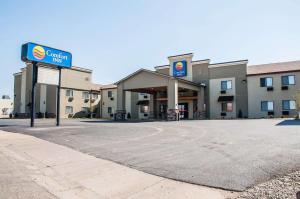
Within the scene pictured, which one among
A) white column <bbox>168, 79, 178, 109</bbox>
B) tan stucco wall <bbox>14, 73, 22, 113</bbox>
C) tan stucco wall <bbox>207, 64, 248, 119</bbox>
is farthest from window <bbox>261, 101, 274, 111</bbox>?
tan stucco wall <bbox>14, 73, 22, 113</bbox>

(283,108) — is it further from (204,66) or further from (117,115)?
(117,115)

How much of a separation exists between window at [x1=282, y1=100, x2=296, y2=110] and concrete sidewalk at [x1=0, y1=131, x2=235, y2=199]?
29022 millimetres

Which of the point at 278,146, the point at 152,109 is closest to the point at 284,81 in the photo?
the point at 152,109

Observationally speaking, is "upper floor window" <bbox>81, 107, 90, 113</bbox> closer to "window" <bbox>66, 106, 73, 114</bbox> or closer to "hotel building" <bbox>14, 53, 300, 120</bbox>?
"hotel building" <bbox>14, 53, 300, 120</bbox>

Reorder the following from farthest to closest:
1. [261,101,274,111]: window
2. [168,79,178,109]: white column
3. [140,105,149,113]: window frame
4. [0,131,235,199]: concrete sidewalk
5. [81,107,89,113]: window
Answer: [81,107,89,113]: window < [140,105,149,113]: window frame < [261,101,274,111]: window < [168,79,178,109]: white column < [0,131,235,199]: concrete sidewalk

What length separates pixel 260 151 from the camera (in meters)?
7.66

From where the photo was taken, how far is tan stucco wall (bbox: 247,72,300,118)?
28828 mm

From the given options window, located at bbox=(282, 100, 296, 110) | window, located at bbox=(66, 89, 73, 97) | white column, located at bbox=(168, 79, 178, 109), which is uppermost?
window, located at bbox=(66, 89, 73, 97)

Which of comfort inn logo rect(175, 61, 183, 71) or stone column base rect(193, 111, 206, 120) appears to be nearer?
stone column base rect(193, 111, 206, 120)

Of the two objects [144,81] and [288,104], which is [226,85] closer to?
[288,104]

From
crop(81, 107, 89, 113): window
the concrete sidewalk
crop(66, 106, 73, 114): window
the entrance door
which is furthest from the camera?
crop(81, 107, 89, 113): window

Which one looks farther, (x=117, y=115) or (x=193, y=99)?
(x=193, y=99)

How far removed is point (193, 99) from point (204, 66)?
5299mm

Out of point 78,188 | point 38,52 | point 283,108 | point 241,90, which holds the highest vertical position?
point 38,52
